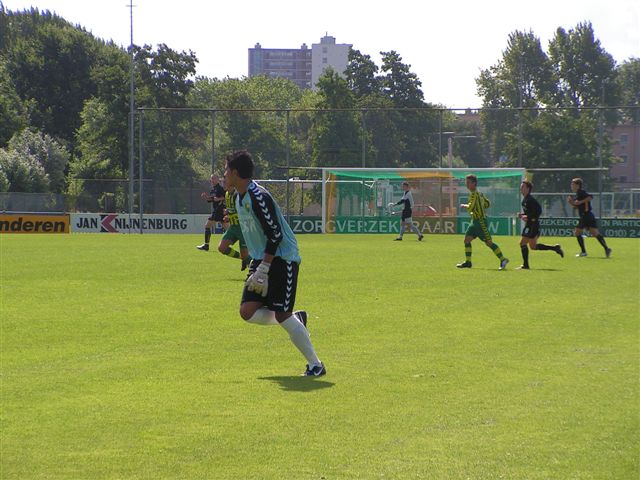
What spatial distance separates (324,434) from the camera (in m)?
7.72

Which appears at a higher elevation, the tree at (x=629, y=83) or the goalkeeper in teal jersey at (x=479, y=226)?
the tree at (x=629, y=83)

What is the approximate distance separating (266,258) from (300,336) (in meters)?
0.94

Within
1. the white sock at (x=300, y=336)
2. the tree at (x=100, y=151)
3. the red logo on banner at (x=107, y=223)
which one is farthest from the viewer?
the tree at (x=100, y=151)

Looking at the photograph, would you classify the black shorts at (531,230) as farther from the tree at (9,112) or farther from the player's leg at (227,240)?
the tree at (9,112)

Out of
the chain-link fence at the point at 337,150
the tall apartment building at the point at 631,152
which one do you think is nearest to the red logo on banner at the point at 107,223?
the chain-link fence at the point at 337,150

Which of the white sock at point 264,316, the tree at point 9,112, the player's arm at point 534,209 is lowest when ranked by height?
the white sock at point 264,316

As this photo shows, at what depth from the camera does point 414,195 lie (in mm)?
51031

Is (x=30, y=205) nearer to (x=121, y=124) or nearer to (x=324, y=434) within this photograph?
(x=121, y=124)

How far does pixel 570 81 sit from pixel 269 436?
93450mm

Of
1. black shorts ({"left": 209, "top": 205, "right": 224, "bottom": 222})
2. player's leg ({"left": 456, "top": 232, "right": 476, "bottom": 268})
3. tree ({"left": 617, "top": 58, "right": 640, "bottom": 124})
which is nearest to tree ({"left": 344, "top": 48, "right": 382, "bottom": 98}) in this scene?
tree ({"left": 617, "top": 58, "right": 640, "bottom": 124})

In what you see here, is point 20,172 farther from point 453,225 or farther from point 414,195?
point 453,225

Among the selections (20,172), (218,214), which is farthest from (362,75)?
(218,214)

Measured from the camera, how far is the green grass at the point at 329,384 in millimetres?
7062

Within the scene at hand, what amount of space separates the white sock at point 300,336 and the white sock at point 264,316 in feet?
0.43
